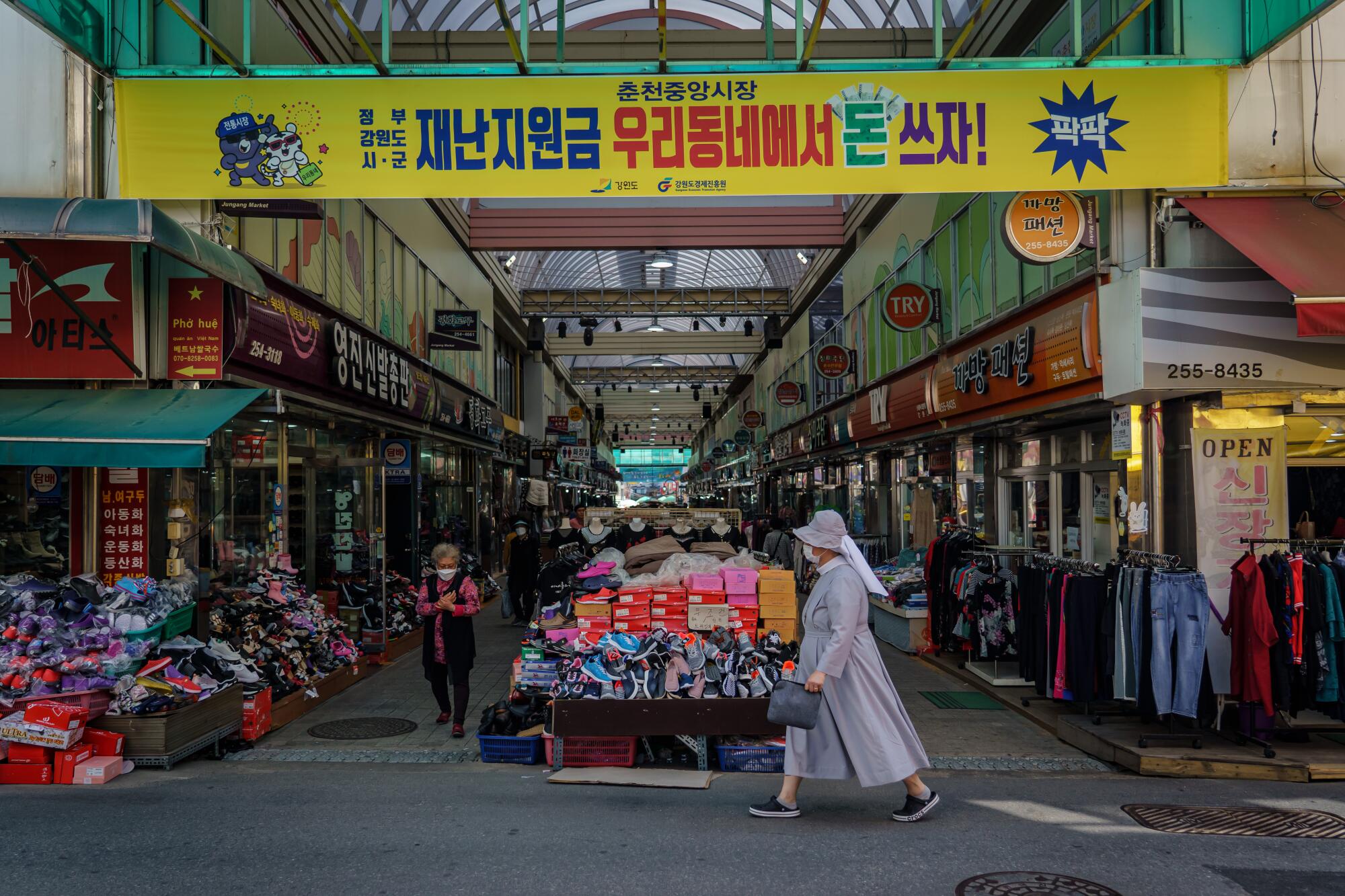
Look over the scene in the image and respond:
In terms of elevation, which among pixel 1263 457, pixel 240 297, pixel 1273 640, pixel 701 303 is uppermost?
pixel 701 303

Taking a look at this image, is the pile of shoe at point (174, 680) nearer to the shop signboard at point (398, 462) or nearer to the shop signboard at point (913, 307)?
the shop signboard at point (398, 462)

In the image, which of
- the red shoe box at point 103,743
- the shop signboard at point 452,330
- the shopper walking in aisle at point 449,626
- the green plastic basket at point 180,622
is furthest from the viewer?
the shop signboard at point 452,330

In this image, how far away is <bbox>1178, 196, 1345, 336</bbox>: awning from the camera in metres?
6.71

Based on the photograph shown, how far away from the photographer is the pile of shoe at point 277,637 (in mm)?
8414

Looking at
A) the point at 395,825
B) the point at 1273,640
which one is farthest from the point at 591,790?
the point at 1273,640

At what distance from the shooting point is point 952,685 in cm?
1017

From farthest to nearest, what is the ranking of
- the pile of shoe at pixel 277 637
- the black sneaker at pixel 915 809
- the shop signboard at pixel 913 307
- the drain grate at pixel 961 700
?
the shop signboard at pixel 913 307 < the drain grate at pixel 961 700 < the pile of shoe at pixel 277 637 < the black sneaker at pixel 915 809

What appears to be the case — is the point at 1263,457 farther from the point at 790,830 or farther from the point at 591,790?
the point at 591,790

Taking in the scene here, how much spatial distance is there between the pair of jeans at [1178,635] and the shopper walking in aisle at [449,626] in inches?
206

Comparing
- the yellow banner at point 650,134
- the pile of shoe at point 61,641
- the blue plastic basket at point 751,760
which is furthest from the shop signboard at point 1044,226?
the pile of shoe at point 61,641

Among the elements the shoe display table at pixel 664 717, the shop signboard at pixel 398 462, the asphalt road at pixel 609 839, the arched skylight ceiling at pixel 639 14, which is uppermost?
the arched skylight ceiling at pixel 639 14

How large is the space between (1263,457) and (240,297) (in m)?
8.90

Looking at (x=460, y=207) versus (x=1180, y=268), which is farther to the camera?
(x=460, y=207)

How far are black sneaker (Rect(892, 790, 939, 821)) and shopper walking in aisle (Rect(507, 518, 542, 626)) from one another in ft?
30.5
